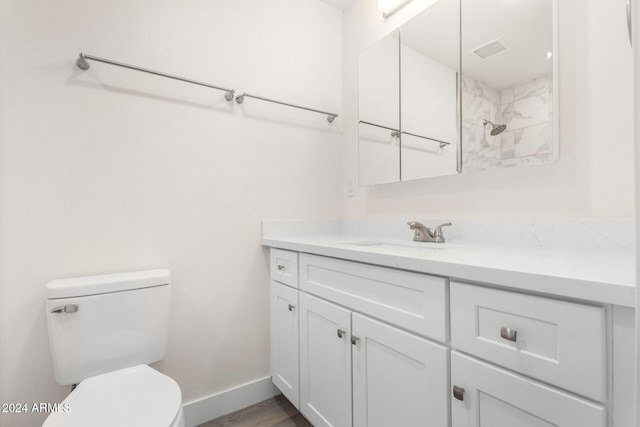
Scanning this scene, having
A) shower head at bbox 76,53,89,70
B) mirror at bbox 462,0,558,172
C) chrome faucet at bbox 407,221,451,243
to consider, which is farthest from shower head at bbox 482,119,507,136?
shower head at bbox 76,53,89,70

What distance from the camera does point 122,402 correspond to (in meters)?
0.92

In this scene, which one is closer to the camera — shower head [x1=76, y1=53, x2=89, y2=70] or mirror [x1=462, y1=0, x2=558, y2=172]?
mirror [x1=462, y1=0, x2=558, y2=172]

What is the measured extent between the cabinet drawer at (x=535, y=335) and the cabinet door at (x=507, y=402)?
22 mm

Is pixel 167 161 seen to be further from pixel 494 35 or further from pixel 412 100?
pixel 494 35

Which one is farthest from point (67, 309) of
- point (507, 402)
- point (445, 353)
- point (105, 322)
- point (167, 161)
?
point (507, 402)

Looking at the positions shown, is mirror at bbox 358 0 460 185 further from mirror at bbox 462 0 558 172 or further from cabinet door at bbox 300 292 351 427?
cabinet door at bbox 300 292 351 427

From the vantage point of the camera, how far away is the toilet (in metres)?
0.88

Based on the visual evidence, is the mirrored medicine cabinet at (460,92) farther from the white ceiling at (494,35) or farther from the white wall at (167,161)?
the white wall at (167,161)

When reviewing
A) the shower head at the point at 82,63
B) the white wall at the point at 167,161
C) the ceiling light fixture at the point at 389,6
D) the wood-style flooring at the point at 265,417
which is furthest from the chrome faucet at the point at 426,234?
the shower head at the point at 82,63

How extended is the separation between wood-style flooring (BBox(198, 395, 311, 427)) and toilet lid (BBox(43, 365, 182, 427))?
0.60 m

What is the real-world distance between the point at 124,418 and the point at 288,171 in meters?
1.31

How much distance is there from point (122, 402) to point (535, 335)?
1142 mm

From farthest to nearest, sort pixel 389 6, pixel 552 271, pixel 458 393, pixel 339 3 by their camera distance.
→ pixel 339 3 < pixel 389 6 < pixel 458 393 < pixel 552 271

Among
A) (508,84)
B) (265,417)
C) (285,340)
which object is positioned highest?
(508,84)
